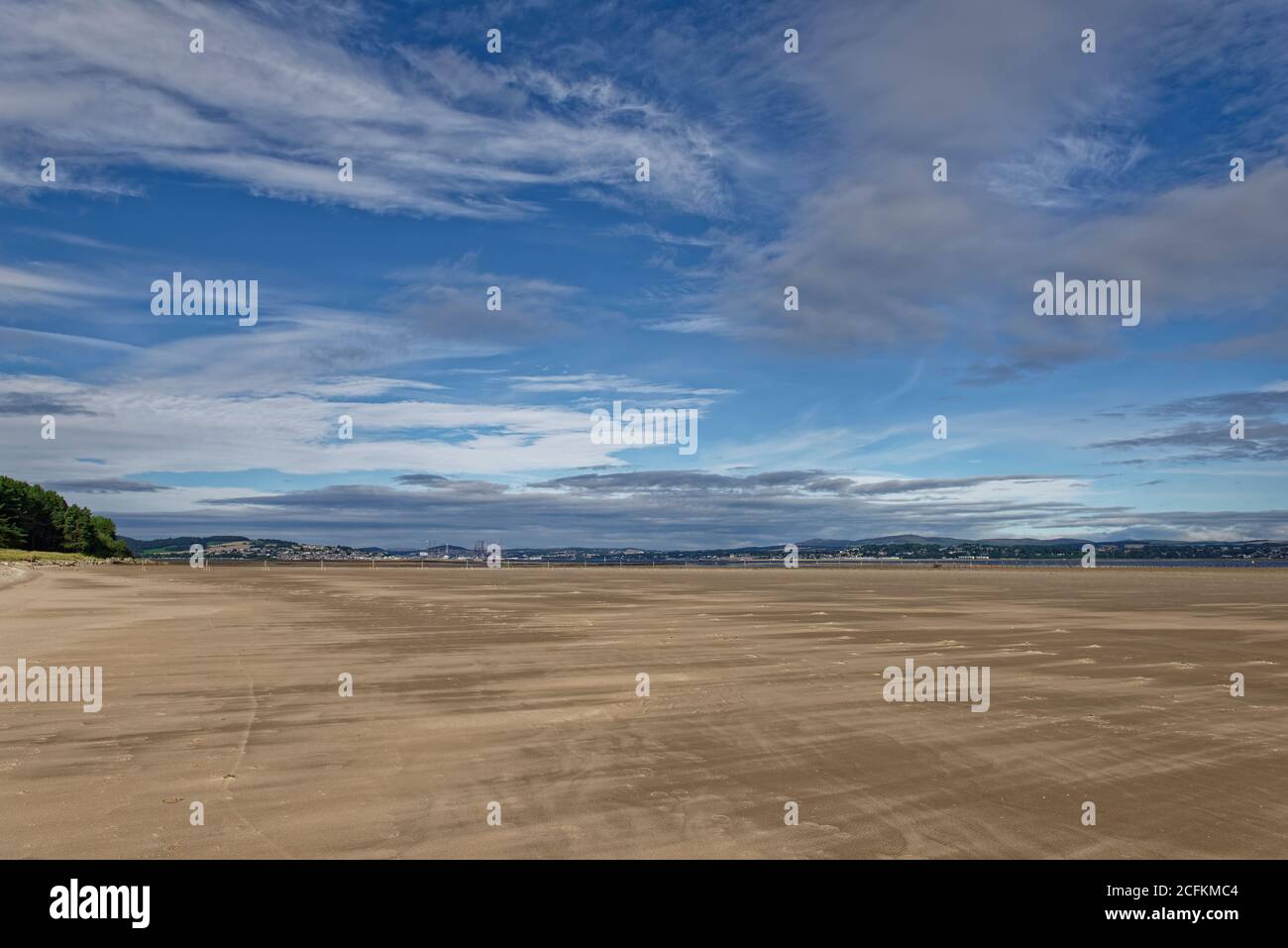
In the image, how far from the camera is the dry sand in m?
8.00

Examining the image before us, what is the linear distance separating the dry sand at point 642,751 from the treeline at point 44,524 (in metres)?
154

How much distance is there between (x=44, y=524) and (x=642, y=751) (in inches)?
7510

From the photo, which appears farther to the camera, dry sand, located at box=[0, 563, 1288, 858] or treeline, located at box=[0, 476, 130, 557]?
treeline, located at box=[0, 476, 130, 557]

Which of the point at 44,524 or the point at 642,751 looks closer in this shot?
the point at 642,751

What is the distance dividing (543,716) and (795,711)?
4.46m

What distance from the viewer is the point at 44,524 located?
159125mm

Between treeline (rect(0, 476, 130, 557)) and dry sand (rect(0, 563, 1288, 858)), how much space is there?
15377 cm

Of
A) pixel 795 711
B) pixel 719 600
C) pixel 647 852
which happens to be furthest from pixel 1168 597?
pixel 647 852

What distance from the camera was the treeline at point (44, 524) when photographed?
14626cm

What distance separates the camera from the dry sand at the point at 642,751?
26.2 feet

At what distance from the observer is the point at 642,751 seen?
448 inches

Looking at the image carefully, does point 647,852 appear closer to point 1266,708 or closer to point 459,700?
point 459,700

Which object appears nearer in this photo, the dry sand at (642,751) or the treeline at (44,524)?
the dry sand at (642,751)
